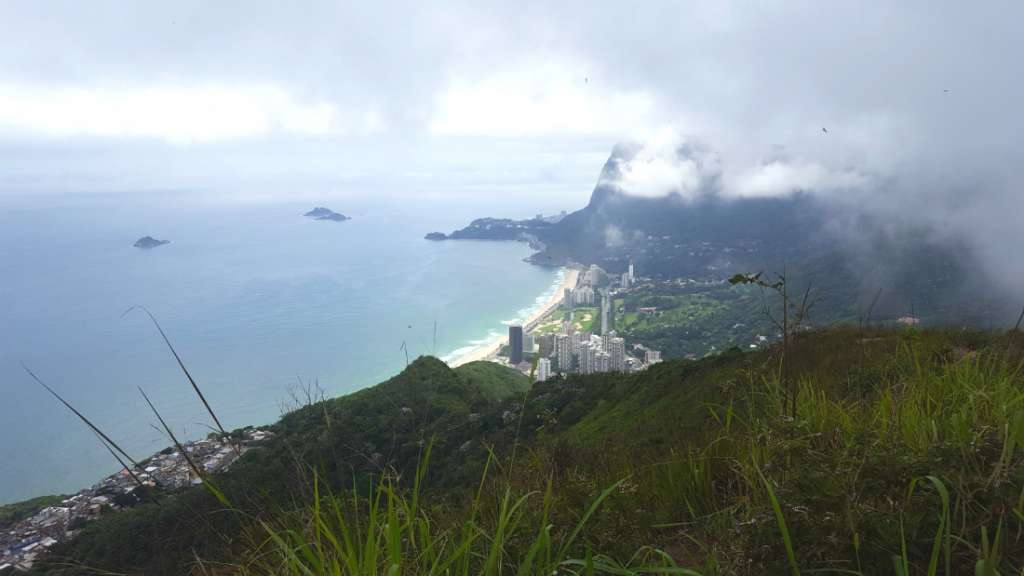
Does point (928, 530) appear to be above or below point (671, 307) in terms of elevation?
above

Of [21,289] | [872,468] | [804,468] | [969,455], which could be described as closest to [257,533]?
[804,468]

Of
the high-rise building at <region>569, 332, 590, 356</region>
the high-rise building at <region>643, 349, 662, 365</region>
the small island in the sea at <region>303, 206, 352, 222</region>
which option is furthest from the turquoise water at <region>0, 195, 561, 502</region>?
the small island in the sea at <region>303, 206, 352, 222</region>

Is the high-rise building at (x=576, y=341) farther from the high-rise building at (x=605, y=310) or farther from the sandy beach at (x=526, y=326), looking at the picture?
the high-rise building at (x=605, y=310)

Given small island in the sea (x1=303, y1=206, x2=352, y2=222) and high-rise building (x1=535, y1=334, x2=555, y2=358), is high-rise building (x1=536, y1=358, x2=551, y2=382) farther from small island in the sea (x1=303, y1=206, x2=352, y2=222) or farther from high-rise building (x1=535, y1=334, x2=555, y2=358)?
small island in the sea (x1=303, y1=206, x2=352, y2=222)

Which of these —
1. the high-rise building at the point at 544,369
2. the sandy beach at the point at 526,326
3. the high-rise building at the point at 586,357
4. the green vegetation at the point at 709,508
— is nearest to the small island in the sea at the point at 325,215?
the sandy beach at the point at 526,326

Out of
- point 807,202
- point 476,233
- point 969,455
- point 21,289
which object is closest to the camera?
point 969,455

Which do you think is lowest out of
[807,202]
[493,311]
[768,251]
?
[493,311]

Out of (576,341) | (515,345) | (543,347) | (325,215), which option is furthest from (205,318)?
(325,215)

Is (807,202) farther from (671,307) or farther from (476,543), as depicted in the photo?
(476,543)
